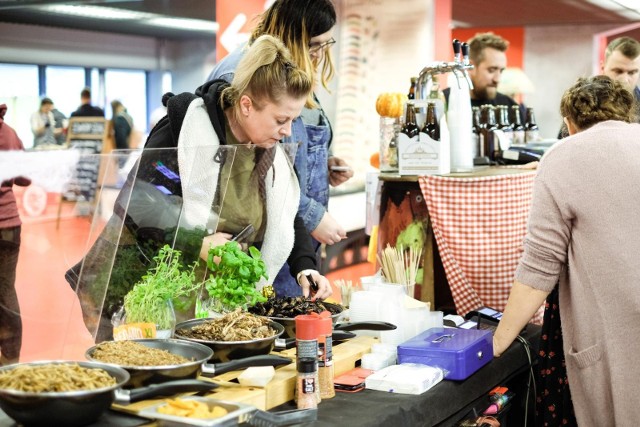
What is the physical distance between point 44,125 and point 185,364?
18.3 ft

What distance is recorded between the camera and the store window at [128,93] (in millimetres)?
7508

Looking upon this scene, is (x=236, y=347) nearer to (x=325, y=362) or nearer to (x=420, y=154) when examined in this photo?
(x=325, y=362)

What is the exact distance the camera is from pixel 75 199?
2.00 metres

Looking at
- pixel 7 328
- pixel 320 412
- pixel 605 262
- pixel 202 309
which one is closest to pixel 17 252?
pixel 7 328

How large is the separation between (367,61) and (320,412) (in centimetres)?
691

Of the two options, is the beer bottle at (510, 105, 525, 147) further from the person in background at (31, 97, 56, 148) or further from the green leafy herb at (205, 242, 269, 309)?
the person in background at (31, 97, 56, 148)

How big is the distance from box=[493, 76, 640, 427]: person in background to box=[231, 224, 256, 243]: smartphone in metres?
0.83

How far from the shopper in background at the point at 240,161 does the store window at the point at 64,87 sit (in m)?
4.79

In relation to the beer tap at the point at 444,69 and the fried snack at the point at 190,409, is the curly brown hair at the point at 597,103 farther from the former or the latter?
the fried snack at the point at 190,409

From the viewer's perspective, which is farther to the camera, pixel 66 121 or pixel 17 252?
pixel 66 121

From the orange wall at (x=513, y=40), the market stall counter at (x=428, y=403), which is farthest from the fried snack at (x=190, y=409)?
the orange wall at (x=513, y=40)

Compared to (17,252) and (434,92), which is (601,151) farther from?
(17,252)

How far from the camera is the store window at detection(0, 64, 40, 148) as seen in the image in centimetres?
687

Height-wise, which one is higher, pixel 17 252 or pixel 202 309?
pixel 17 252
